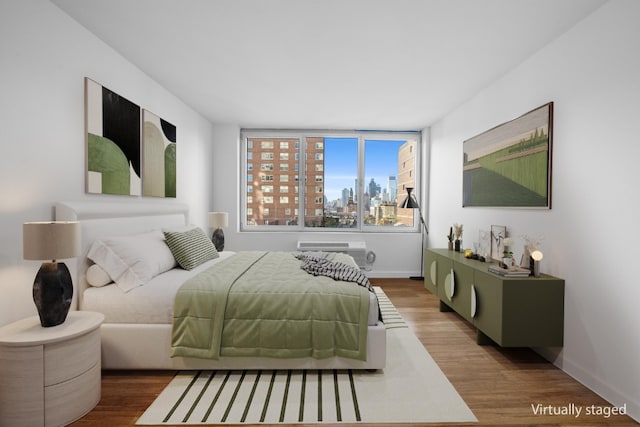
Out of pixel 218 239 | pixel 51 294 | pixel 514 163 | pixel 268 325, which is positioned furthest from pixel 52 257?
pixel 514 163

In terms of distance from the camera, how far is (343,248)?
16.8ft

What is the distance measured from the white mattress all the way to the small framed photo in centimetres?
163

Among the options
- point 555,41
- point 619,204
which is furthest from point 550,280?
point 555,41

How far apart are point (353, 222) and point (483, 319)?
3077mm

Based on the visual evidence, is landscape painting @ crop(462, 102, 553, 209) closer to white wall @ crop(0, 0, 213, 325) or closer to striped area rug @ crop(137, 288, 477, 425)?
striped area rug @ crop(137, 288, 477, 425)

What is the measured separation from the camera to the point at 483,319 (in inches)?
Answer: 107

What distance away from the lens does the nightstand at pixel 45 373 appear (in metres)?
1.65

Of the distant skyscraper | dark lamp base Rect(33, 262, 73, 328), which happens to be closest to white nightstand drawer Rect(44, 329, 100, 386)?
dark lamp base Rect(33, 262, 73, 328)

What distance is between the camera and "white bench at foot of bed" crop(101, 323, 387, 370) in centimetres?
225

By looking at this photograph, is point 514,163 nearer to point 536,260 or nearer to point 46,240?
point 536,260

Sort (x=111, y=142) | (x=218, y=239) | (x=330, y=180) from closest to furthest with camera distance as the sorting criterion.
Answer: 1. (x=111, y=142)
2. (x=218, y=239)
3. (x=330, y=180)

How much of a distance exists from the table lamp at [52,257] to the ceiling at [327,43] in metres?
1.51

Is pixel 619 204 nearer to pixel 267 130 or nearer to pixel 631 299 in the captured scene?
pixel 631 299

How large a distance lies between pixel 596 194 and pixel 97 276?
3.51 metres
